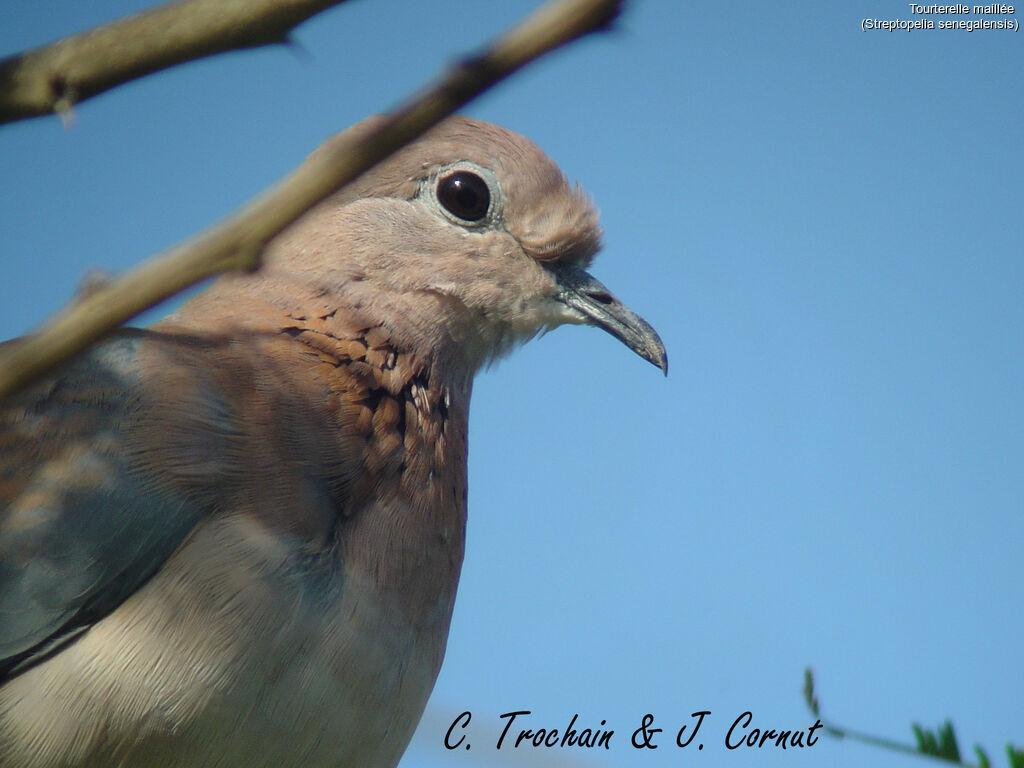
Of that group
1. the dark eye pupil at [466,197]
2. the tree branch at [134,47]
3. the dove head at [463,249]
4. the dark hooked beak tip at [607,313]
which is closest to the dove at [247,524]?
the dove head at [463,249]

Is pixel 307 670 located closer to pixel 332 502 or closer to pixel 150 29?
pixel 332 502

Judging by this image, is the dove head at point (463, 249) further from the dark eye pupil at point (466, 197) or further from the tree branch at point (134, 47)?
the tree branch at point (134, 47)

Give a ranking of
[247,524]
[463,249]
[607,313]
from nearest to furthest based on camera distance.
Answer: [247,524], [463,249], [607,313]

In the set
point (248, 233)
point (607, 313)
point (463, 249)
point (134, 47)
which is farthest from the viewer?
point (607, 313)

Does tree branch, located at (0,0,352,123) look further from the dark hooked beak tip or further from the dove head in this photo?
the dark hooked beak tip

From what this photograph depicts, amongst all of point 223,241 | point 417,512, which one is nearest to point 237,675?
point 417,512

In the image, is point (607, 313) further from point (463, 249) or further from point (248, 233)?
point (248, 233)

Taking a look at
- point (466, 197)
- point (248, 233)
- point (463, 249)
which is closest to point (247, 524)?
point (463, 249)
